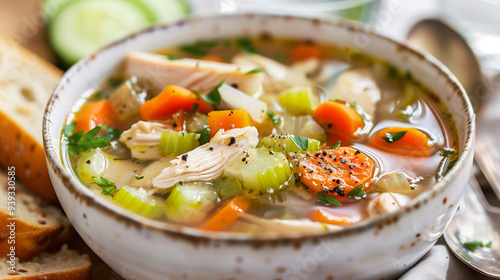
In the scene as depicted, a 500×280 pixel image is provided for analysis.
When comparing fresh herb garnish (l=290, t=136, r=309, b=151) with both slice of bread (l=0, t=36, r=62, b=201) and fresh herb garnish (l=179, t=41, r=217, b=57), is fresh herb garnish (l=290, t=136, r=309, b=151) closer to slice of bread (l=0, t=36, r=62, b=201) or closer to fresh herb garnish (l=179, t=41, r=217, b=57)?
fresh herb garnish (l=179, t=41, r=217, b=57)

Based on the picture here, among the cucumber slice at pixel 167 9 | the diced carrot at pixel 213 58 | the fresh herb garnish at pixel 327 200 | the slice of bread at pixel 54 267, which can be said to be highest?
the cucumber slice at pixel 167 9

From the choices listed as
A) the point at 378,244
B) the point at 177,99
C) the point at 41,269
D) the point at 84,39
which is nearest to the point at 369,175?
the point at 378,244

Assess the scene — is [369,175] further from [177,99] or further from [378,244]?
[177,99]

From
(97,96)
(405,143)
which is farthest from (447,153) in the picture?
(97,96)

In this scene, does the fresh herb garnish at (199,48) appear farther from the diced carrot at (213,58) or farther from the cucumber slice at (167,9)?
the cucumber slice at (167,9)

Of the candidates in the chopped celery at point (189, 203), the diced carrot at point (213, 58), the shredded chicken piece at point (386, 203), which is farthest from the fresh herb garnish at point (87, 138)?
the shredded chicken piece at point (386, 203)

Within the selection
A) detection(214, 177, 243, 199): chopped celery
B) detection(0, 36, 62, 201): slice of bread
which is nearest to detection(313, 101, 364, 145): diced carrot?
detection(214, 177, 243, 199): chopped celery
